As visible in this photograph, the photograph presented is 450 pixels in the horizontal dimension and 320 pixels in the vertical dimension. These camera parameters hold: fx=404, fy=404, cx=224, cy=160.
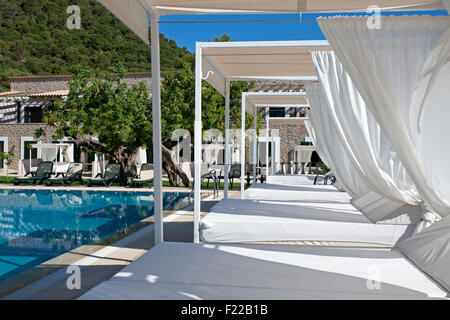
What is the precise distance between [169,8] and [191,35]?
1494 inches

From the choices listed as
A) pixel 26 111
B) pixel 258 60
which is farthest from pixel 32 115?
pixel 258 60

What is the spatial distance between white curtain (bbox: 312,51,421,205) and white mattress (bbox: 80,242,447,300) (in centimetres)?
93

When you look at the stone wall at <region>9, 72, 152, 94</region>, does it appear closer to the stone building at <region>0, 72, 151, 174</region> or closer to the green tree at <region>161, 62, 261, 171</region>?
the stone building at <region>0, 72, 151, 174</region>

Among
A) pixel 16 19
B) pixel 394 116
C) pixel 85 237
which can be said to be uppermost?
pixel 16 19

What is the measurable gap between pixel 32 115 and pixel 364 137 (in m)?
25.6

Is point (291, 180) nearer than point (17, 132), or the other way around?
point (291, 180)

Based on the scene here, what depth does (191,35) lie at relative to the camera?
40.2m

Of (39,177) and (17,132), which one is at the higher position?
(17,132)

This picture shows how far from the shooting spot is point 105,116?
45.5 ft

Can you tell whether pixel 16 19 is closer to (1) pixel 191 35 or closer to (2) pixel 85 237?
(1) pixel 191 35

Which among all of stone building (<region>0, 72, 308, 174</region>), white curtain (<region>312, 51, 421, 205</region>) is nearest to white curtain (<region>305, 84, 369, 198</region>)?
white curtain (<region>312, 51, 421, 205</region>)

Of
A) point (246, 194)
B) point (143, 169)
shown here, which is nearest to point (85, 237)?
point (246, 194)

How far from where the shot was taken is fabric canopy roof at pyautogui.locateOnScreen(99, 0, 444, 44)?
3662mm

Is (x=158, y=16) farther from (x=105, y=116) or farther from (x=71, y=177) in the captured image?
(x=71, y=177)
